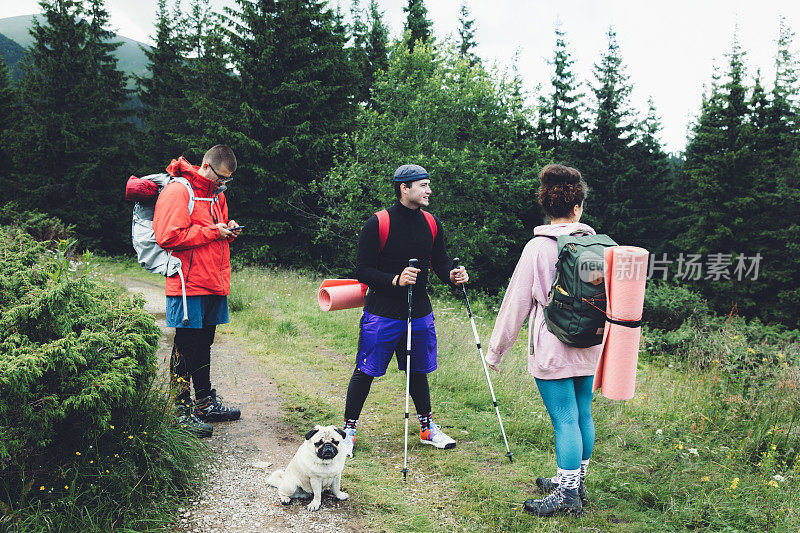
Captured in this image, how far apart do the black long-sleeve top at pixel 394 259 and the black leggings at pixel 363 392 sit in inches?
21.7

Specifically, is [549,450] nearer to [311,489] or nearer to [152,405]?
[311,489]

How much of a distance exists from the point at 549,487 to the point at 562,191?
208 cm

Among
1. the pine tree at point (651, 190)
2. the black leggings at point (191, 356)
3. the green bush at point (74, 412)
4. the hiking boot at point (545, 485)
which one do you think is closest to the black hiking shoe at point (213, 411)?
the black leggings at point (191, 356)

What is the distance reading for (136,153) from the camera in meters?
26.0

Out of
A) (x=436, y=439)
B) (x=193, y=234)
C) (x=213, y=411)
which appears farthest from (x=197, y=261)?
(x=436, y=439)

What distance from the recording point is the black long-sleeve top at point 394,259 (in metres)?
3.76

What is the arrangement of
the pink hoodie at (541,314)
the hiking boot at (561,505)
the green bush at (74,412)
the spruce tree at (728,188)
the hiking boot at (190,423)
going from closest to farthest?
the green bush at (74,412) < the pink hoodie at (541,314) < the hiking boot at (561,505) < the hiking boot at (190,423) < the spruce tree at (728,188)

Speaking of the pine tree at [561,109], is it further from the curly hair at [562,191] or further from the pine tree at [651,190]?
the curly hair at [562,191]

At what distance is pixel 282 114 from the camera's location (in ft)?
60.1

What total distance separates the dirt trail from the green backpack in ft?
5.83

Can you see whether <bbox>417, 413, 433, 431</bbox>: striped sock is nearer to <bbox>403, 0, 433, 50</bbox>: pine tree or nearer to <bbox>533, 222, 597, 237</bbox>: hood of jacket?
<bbox>533, 222, 597, 237</bbox>: hood of jacket

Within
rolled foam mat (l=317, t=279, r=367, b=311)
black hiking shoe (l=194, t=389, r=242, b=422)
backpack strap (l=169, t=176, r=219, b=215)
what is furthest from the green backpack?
black hiking shoe (l=194, t=389, r=242, b=422)

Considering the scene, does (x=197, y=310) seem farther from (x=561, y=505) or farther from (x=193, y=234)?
(x=561, y=505)

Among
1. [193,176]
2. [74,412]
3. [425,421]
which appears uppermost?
[193,176]
